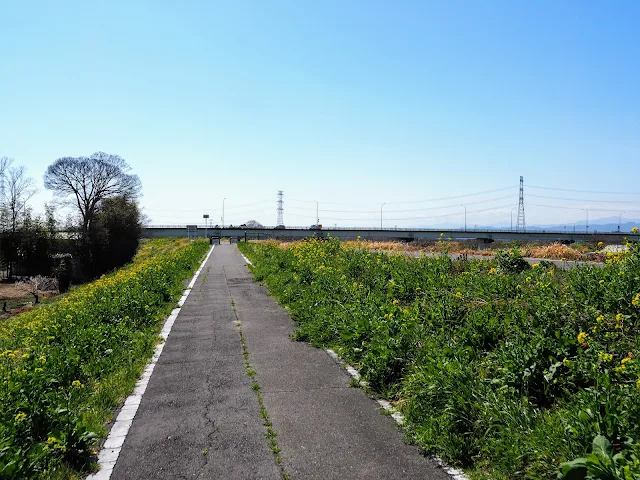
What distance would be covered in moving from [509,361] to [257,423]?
2.70 m

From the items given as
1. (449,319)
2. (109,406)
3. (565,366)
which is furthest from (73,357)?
(565,366)

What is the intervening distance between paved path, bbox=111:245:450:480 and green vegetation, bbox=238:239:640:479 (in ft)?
1.49

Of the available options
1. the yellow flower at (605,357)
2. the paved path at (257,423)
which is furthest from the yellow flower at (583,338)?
the paved path at (257,423)

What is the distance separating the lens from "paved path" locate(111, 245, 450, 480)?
3.81 meters

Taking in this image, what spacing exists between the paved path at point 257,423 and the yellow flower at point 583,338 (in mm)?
1934

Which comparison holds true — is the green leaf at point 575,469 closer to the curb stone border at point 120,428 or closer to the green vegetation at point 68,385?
the curb stone border at point 120,428

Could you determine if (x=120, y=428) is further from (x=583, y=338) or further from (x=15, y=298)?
(x=15, y=298)

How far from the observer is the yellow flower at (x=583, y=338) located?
4.34 meters

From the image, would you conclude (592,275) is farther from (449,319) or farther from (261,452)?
(261,452)

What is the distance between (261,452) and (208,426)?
0.86 meters

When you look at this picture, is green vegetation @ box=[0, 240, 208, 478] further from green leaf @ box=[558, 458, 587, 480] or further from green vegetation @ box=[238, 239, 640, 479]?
green leaf @ box=[558, 458, 587, 480]

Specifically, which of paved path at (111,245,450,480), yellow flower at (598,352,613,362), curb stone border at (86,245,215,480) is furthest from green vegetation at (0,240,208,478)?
yellow flower at (598,352,613,362)

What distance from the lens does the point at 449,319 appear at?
6.62m

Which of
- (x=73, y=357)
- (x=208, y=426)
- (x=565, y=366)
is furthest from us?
(x=73, y=357)
